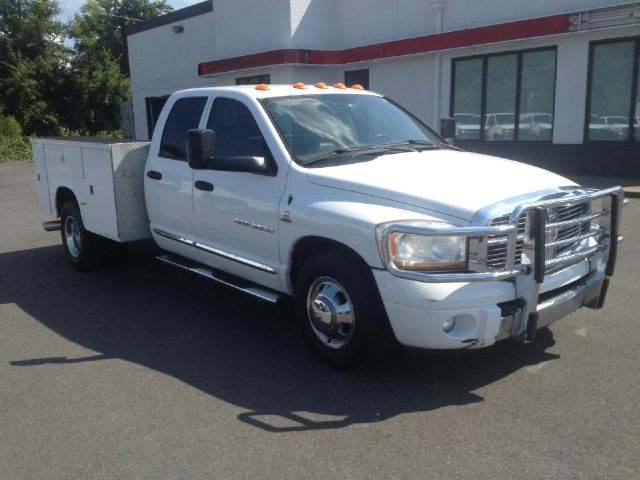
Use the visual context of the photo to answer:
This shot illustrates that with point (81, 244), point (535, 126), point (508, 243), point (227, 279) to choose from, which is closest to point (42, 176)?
point (81, 244)

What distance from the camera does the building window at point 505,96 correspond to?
15.1 m

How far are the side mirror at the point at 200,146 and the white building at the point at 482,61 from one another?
11211 millimetres

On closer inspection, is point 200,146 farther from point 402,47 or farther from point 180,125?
point 402,47

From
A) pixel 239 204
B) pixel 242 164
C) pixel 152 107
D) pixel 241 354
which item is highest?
pixel 152 107

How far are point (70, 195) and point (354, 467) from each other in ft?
18.2

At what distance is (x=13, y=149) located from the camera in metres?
33.8

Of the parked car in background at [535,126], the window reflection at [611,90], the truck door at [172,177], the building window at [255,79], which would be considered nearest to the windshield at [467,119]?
the parked car in background at [535,126]

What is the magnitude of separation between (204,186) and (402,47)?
13044mm

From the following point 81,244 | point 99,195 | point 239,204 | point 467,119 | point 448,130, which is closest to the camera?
point 239,204

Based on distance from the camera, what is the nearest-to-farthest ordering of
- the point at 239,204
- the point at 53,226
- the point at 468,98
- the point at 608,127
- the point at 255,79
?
the point at 239,204
the point at 53,226
the point at 608,127
the point at 468,98
the point at 255,79

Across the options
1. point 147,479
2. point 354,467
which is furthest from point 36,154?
point 354,467

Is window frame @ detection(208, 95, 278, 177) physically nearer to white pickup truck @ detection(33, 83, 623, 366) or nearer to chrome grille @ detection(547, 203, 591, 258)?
white pickup truck @ detection(33, 83, 623, 366)

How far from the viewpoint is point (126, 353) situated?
498cm

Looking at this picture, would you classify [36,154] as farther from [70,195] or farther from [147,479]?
[147,479]
